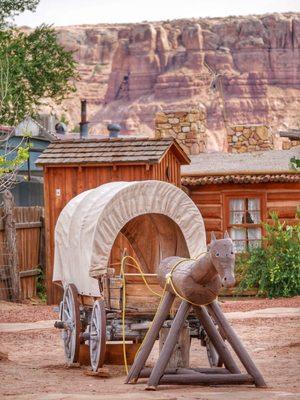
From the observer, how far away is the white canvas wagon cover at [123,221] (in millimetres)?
15508

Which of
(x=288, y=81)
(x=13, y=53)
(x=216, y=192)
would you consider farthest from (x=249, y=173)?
(x=288, y=81)

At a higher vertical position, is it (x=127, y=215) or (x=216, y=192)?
(x=127, y=215)

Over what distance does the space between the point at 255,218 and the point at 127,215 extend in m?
13.7

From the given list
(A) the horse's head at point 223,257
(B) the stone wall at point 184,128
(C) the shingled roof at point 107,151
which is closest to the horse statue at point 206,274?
(A) the horse's head at point 223,257

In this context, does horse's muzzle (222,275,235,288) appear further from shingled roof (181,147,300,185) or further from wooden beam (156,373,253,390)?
shingled roof (181,147,300,185)

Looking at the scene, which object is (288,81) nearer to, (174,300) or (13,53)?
(13,53)

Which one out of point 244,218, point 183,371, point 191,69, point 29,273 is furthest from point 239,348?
point 191,69

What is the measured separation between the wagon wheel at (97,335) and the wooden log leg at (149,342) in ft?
3.55

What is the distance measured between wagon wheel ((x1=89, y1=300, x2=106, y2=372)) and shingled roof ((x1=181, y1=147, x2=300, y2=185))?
1232cm

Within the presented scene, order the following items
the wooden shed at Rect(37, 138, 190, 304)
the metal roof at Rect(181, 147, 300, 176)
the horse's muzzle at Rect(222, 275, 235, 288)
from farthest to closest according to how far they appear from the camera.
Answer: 1. the metal roof at Rect(181, 147, 300, 176)
2. the wooden shed at Rect(37, 138, 190, 304)
3. the horse's muzzle at Rect(222, 275, 235, 288)

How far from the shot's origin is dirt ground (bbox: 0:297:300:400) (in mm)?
12758

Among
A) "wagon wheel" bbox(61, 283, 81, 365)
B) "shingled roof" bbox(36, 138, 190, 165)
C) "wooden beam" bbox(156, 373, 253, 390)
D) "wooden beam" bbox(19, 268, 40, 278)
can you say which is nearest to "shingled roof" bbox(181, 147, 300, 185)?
"shingled roof" bbox(36, 138, 190, 165)

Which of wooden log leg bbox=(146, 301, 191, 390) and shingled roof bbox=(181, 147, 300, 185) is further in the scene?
shingled roof bbox=(181, 147, 300, 185)

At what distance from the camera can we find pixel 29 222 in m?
27.1
